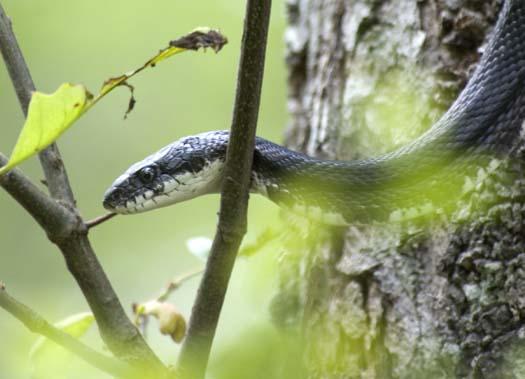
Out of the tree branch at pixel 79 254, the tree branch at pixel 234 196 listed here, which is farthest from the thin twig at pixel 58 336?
the tree branch at pixel 234 196

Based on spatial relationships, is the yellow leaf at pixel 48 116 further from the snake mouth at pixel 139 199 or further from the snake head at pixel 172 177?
the snake mouth at pixel 139 199

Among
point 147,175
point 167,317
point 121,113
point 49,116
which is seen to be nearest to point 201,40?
point 49,116

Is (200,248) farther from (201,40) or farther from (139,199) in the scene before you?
(201,40)

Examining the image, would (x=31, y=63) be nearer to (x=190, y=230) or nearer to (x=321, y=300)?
(x=190, y=230)

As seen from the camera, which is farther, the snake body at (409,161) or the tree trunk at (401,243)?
the snake body at (409,161)

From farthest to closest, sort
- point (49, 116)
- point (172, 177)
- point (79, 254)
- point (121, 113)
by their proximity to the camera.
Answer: point (121, 113)
point (172, 177)
point (79, 254)
point (49, 116)

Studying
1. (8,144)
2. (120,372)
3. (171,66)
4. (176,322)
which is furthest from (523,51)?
(8,144)
